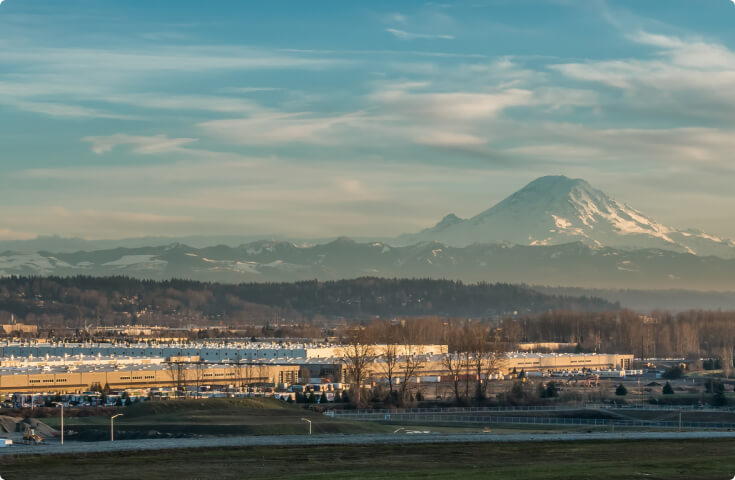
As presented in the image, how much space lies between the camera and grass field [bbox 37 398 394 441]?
53562 mm

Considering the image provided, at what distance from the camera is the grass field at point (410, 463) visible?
112 ft

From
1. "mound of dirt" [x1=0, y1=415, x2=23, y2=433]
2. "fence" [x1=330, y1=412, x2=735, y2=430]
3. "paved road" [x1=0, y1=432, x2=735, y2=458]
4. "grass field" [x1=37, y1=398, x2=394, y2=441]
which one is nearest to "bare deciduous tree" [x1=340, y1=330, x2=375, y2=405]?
"fence" [x1=330, y1=412, x2=735, y2=430]

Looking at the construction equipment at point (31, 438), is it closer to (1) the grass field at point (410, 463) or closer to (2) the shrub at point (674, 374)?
(1) the grass field at point (410, 463)

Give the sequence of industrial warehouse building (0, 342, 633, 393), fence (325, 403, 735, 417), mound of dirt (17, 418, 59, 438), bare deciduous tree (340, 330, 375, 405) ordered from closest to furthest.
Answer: mound of dirt (17, 418, 59, 438) → fence (325, 403, 735, 417) → bare deciduous tree (340, 330, 375, 405) → industrial warehouse building (0, 342, 633, 393)

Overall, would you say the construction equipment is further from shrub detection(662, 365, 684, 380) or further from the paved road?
shrub detection(662, 365, 684, 380)

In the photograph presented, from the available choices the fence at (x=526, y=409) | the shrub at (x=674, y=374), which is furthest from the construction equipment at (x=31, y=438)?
the shrub at (x=674, y=374)

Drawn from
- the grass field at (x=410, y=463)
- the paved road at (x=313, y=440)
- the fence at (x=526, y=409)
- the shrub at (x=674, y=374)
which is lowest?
the grass field at (x=410, y=463)

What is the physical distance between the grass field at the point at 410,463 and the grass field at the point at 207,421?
12.4 metres

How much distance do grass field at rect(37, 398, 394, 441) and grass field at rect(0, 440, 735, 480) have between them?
12.4 metres

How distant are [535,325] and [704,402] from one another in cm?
10338

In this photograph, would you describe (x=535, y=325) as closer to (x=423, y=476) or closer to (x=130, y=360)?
(x=130, y=360)

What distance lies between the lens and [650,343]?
160 metres

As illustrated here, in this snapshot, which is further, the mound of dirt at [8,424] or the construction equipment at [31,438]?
the mound of dirt at [8,424]

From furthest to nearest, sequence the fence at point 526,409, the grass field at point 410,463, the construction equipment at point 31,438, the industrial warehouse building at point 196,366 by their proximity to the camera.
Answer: the industrial warehouse building at point 196,366, the fence at point 526,409, the construction equipment at point 31,438, the grass field at point 410,463
